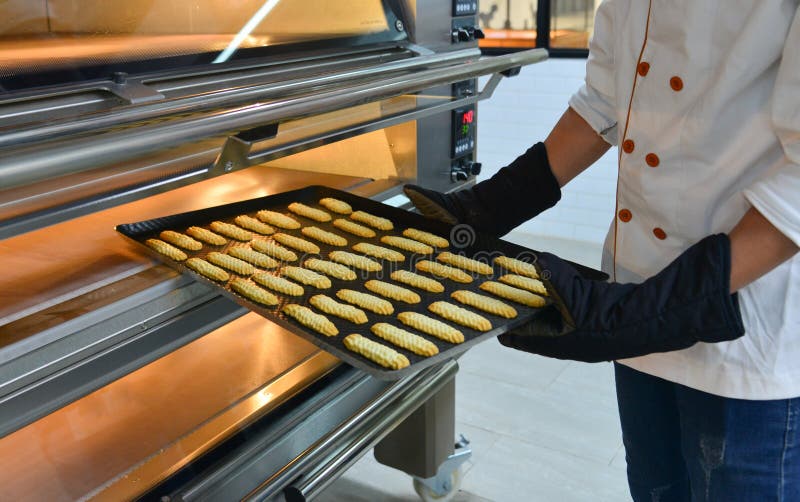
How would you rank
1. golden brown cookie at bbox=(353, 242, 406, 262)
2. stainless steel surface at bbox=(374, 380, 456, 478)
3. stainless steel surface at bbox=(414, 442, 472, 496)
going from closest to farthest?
golden brown cookie at bbox=(353, 242, 406, 262) → stainless steel surface at bbox=(374, 380, 456, 478) → stainless steel surface at bbox=(414, 442, 472, 496)

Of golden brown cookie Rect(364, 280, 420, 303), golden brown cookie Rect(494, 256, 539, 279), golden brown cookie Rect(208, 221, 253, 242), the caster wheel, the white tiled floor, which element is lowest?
the white tiled floor

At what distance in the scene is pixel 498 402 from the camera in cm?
269

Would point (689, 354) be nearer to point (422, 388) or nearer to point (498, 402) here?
Result: point (422, 388)

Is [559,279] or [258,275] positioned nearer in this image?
[559,279]

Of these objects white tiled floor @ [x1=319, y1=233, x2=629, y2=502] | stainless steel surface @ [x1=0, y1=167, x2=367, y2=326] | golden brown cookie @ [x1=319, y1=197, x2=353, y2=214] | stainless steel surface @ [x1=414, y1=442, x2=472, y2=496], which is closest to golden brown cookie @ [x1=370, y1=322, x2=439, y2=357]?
stainless steel surface @ [x1=0, y1=167, x2=367, y2=326]

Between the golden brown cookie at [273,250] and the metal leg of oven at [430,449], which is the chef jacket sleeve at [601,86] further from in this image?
the metal leg of oven at [430,449]

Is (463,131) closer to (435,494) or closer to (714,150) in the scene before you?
(714,150)

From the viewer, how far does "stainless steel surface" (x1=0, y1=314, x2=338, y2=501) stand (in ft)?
3.87

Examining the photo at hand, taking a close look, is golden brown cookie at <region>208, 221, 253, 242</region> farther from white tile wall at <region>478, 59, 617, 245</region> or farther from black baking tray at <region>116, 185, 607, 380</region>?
white tile wall at <region>478, 59, 617, 245</region>

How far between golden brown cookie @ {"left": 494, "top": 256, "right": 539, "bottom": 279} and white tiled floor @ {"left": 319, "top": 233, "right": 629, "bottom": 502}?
111 centimetres

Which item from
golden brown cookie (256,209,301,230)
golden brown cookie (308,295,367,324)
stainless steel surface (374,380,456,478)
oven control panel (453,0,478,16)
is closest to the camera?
golden brown cookie (308,295,367,324)

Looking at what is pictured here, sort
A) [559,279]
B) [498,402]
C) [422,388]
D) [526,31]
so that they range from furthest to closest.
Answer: [526,31]
[498,402]
[422,388]
[559,279]

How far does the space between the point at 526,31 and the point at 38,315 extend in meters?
3.93

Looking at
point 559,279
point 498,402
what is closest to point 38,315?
point 559,279
